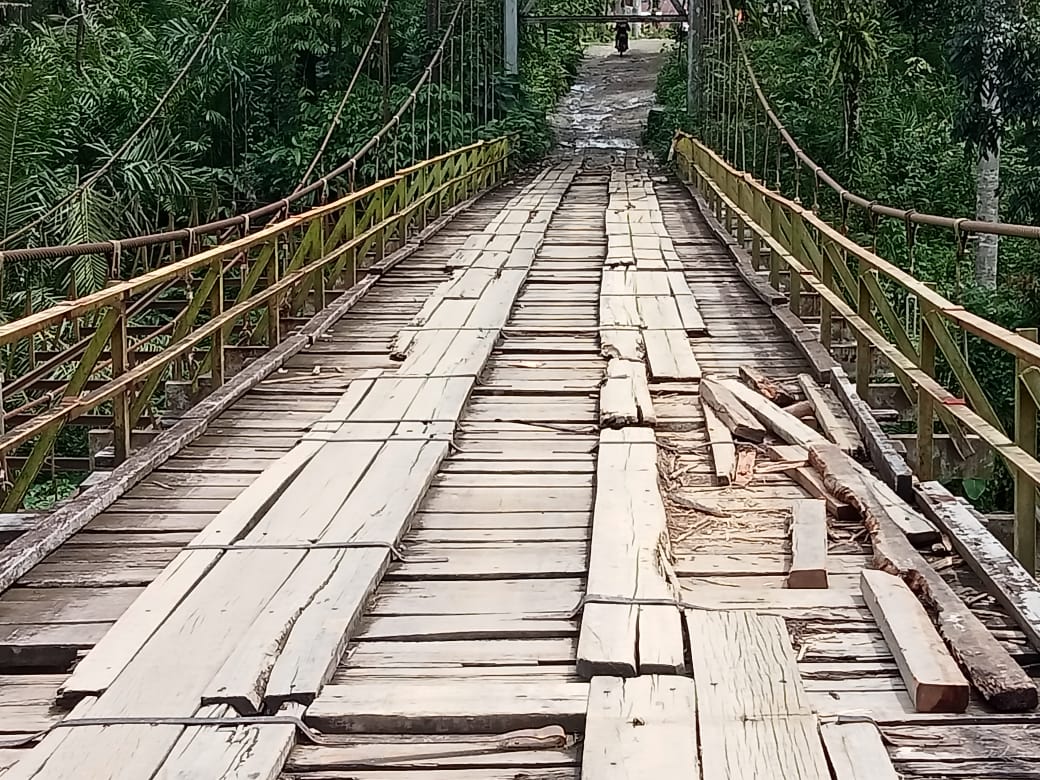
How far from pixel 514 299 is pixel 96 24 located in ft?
54.3

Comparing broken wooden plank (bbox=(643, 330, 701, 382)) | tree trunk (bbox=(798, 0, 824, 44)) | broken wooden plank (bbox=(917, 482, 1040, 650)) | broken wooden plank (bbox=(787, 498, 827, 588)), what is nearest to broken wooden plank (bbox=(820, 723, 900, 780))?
broken wooden plank (bbox=(917, 482, 1040, 650))

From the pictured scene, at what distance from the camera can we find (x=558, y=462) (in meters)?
5.44

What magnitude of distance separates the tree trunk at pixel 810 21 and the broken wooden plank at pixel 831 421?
66.5 ft

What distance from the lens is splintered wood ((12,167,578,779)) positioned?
2908 millimetres

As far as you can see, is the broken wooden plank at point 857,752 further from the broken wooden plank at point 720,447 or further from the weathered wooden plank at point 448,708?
the broken wooden plank at point 720,447

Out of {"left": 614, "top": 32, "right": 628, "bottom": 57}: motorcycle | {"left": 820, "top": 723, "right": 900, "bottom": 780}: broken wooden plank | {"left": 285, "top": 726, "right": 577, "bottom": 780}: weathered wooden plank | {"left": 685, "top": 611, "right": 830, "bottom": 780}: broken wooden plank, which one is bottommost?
{"left": 285, "top": 726, "right": 577, "bottom": 780}: weathered wooden plank

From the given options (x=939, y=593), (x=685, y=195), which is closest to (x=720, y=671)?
(x=939, y=593)

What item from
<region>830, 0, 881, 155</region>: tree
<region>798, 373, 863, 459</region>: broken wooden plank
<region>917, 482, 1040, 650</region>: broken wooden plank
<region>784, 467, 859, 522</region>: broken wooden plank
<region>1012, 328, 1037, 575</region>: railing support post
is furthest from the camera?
<region>830, 0, 881, 155</region>: tree

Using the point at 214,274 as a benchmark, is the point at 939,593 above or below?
below

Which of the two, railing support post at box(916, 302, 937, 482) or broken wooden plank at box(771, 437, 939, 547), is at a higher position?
railing support post at box(916, 302, 937, 482)

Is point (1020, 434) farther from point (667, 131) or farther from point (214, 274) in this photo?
point (667, 131)

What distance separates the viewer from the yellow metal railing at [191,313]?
503cm

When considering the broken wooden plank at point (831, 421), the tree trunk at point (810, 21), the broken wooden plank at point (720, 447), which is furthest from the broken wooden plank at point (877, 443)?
the tree trunk at point (810, 21)

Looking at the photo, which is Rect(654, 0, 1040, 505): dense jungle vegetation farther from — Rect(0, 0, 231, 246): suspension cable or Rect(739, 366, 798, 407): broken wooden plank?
Rect(0, 0, 231, 246): suspension cable
